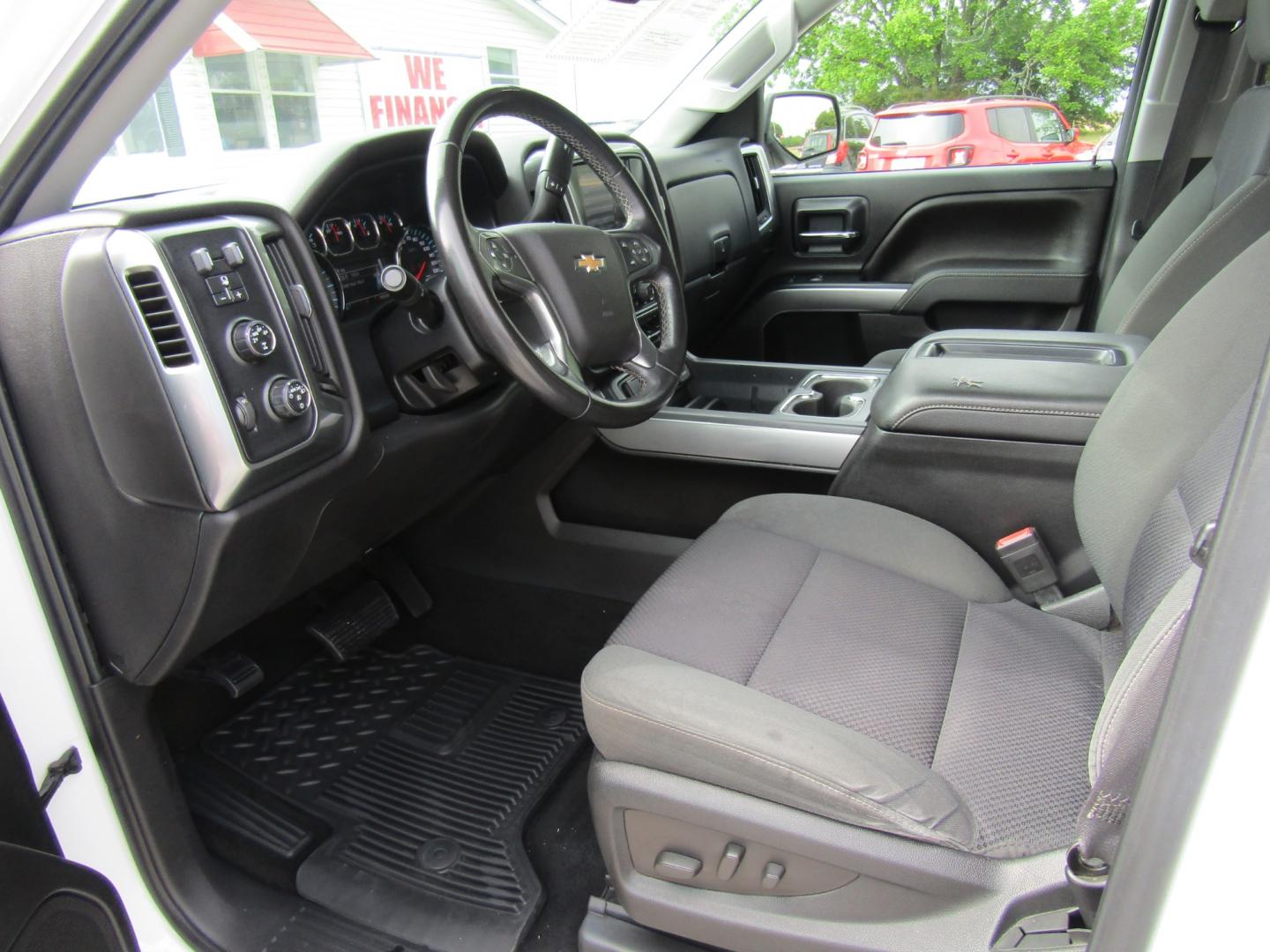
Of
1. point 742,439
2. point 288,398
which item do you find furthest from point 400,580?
point 288,398

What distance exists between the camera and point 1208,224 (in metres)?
1.70

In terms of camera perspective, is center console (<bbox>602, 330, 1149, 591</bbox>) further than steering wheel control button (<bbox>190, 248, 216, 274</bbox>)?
Yes

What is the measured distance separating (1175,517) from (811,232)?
79.9 inches

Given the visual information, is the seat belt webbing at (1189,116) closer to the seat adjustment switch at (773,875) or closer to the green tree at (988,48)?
the green tree at (988,48)

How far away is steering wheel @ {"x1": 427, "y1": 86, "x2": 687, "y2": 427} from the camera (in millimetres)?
1073

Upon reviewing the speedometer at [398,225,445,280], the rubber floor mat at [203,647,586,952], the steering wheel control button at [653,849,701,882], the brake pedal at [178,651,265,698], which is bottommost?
the rubber floor mat at [203,647,586,952]

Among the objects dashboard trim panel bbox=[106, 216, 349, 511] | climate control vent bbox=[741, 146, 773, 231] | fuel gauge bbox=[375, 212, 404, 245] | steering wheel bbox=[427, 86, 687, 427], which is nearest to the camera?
dashboard trim panel bbox=[106, 216, 349, 511]

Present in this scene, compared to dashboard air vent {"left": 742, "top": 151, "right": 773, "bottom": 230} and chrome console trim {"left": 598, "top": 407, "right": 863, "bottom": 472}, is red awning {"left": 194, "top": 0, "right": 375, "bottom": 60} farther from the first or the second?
dashboard air vent {"left": 742, "top": 151, "right": 773, "bottom": 230}

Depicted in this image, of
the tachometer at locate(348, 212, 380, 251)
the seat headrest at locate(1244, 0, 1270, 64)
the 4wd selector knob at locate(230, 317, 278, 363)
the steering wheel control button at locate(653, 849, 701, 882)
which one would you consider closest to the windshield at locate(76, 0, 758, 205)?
the tachometer at locate(348, 212, 380, 251)

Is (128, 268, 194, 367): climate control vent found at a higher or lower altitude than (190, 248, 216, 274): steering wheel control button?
lower

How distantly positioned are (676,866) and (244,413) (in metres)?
0.64

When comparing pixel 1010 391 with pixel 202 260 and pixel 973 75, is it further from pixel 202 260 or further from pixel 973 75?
pixel 973 75

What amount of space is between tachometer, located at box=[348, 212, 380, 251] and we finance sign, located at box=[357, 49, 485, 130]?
0.13 meters

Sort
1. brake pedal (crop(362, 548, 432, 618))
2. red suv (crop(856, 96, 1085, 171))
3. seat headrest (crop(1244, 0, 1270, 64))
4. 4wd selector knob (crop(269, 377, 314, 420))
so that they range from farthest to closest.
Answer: red suv (crop(856, 96, 1085, 171)) → brake pedal (crop(362, 548, 432, 618)) → seat headrest (crop(1244, 0, 1270, 64)) → 4wd selector knob (crop(269, 377, 314, 420))
